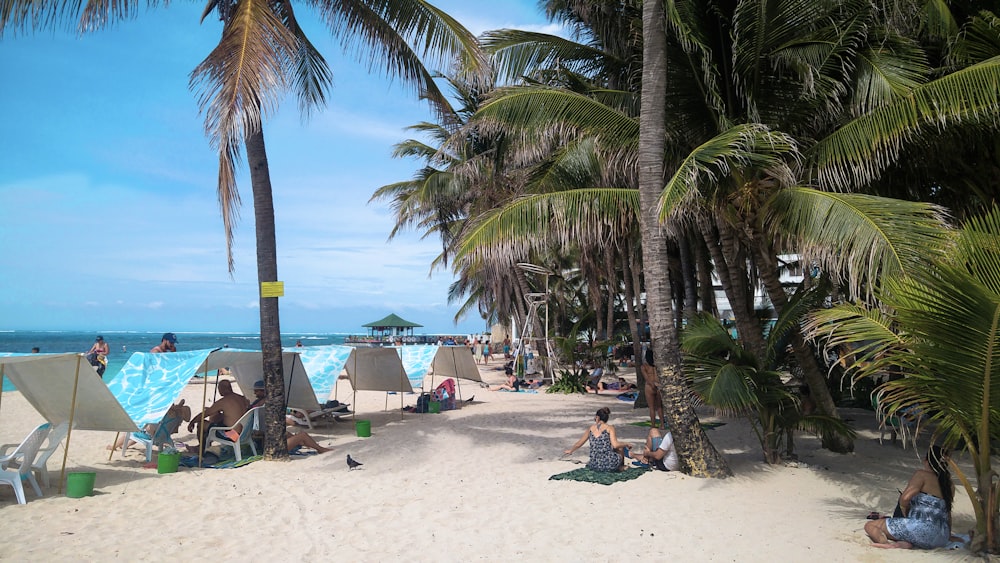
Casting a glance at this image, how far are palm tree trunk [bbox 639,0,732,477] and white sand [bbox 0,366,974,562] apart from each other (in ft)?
1.17

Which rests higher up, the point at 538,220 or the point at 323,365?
the point at 538,220

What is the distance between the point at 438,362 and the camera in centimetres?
1498

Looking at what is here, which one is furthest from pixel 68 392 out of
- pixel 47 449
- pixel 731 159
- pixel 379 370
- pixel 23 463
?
pixel 731 159

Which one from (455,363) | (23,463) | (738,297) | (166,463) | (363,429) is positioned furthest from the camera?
(455,363)

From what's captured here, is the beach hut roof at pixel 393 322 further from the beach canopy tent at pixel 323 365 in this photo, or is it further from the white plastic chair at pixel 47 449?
the white plastic chair at pixel 47 449

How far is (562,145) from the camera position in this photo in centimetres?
1024

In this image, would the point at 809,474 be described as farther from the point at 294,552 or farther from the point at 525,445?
the point at 294,552

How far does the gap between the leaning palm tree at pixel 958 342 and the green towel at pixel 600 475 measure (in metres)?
3.08

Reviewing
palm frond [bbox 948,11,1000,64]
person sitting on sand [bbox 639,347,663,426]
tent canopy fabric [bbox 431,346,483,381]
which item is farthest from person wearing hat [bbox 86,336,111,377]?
palm frond [bbox 948,11,1000,64]

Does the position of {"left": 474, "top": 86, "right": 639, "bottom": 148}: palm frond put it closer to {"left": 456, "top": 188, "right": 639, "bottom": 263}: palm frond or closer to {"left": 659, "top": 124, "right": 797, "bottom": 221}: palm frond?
{"left": 456, "top": 188, "right": 639, "bottom": 263}: palm frond

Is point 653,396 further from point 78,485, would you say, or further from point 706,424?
point 78,485

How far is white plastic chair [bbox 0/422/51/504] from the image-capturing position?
6.11m

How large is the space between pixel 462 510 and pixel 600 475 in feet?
6.06

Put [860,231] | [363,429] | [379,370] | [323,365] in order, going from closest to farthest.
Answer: [860,231] < [363,429] < [323,365] < [379,370]
